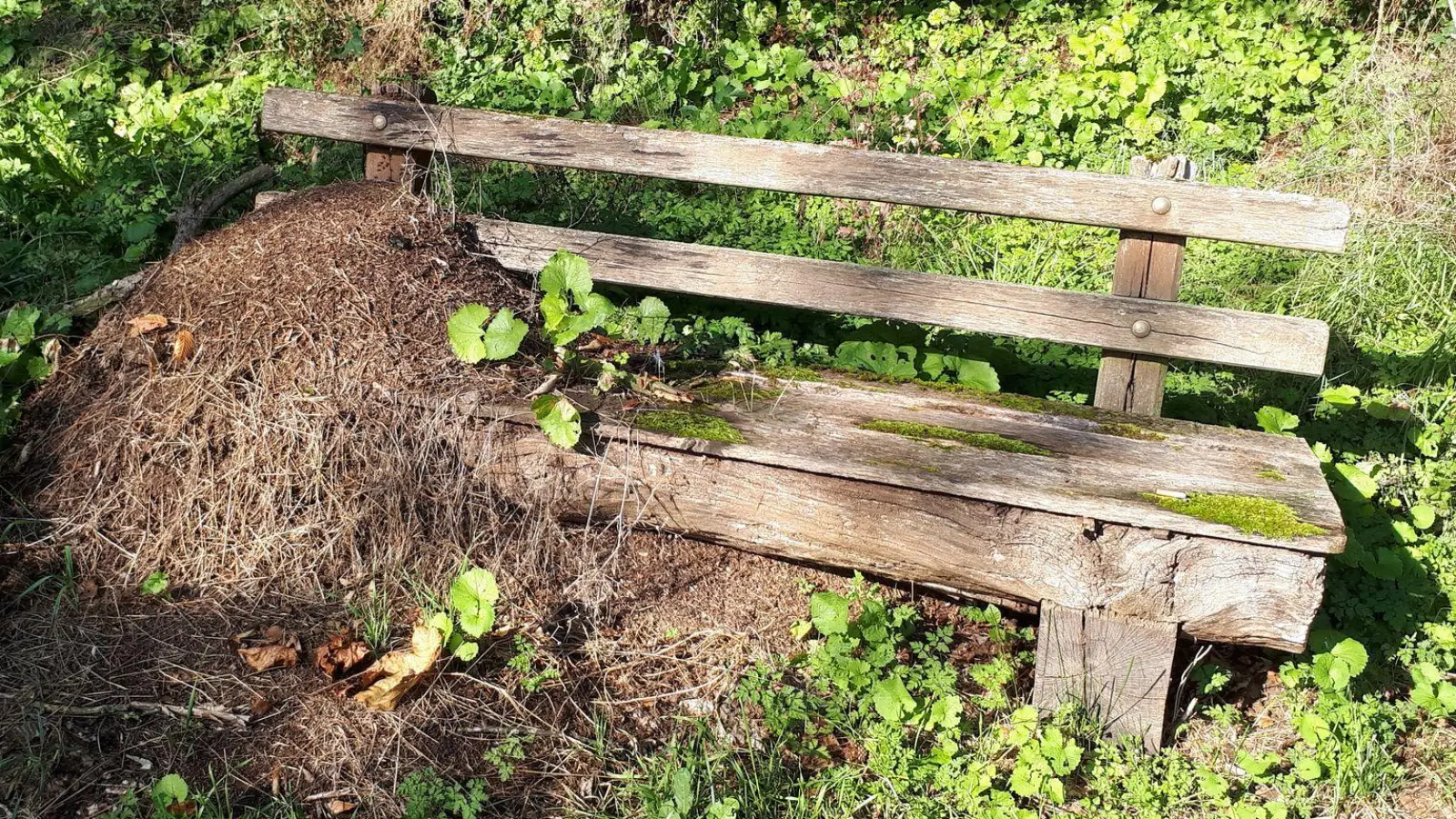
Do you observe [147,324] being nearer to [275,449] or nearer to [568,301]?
[275,449]

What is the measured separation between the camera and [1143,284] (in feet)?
13.1

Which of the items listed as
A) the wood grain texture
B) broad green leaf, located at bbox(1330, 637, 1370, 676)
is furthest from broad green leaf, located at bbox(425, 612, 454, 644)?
broad green leaf, located at bbox(1330, 637, 1370, 676)

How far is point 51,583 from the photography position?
3508 millimetres

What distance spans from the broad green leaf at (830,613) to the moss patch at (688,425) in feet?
1.72

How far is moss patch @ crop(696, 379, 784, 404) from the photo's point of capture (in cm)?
389

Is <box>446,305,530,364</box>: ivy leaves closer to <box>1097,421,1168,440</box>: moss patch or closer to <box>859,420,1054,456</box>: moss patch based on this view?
<box>859,420,1054,456</box>: moss patch

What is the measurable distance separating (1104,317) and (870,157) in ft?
3.23

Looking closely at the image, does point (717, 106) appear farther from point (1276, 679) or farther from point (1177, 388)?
point (1276, 679)

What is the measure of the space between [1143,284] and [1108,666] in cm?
137

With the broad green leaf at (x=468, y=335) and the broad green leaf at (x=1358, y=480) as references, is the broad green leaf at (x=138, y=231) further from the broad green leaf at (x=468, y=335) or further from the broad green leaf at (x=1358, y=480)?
the broad green leaf at (x=1358, y=480)

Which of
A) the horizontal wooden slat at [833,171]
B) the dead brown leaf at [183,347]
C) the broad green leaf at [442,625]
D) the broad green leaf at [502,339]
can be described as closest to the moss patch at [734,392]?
the broad green leaf at [502,339]

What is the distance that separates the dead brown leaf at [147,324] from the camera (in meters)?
3.79

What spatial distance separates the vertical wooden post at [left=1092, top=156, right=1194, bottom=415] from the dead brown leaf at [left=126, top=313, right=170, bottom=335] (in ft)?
10.4

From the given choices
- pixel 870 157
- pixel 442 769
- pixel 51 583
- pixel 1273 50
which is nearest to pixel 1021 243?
pixel 870 157
